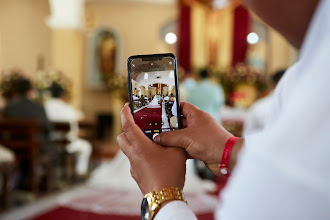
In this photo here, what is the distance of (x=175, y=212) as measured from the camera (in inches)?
23.5

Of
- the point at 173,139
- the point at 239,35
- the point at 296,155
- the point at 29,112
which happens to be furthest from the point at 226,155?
the point at 239,35

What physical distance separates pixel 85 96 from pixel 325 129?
1171 centimetres

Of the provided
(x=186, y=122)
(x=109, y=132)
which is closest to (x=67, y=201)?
(x=186, y=122)

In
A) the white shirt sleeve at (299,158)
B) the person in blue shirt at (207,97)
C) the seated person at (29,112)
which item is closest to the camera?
the white shirt sleeve at (299,158)

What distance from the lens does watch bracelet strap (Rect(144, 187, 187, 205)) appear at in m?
0.64

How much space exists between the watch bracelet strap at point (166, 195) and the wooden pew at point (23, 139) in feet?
12.8

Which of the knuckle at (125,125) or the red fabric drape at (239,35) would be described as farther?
the red fabric drape at (239,35)

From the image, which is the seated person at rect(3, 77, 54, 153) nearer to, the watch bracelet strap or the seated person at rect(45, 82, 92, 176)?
the seated person at rect(45, 82, 92, 176)

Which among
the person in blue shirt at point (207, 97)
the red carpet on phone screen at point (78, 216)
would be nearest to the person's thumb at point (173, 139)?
the red carpet on phone screen at point (78, 216)

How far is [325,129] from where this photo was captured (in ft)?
1.22

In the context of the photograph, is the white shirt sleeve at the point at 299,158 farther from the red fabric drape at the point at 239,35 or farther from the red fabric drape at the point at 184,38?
the red fabric drape at the point at 239,35

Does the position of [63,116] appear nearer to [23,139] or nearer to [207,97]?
[23,139]

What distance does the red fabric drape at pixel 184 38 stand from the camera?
10.2 m

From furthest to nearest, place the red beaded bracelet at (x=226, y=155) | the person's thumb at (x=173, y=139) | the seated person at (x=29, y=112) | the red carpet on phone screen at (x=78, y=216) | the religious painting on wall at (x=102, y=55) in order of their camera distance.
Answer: the religious painting on wall at (x=102, y=55) < the seated person at (x=29, y=112) < the red carpet on phone screen at (x=78, y=216) < the red beaded bracelet at (x=226, y=155) < the person's thumb at (x=173, y=139)
